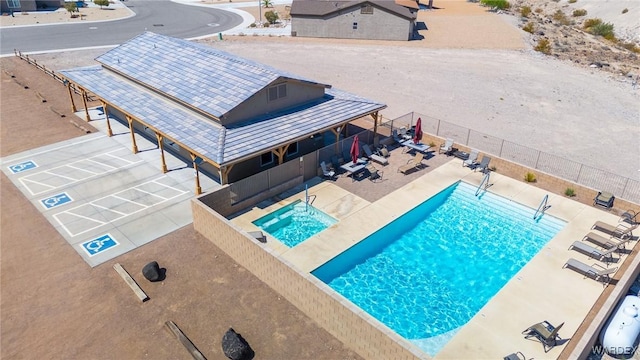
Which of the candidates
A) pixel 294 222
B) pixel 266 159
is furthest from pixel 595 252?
pixel 266 159

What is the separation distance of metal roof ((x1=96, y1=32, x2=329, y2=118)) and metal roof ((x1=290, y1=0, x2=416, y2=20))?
101 ft

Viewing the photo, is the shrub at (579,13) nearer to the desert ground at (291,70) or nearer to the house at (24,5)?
the desert ground at (291,70)

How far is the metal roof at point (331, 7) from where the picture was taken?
55.3 m

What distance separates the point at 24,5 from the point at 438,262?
7683 cm

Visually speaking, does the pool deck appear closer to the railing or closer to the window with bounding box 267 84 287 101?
the railing

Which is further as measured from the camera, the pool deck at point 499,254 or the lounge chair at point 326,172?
the lounge chair at point 326,172

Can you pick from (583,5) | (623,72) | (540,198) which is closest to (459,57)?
(623,72)

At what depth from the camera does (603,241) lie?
62.0 ft

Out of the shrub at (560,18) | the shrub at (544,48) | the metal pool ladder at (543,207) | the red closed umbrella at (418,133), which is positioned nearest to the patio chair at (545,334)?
the metal pool ladder at (543,207)

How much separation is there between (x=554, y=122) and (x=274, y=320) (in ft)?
90.4

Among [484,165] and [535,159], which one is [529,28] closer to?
[535,159]

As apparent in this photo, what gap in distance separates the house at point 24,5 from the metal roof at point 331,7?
139 ft

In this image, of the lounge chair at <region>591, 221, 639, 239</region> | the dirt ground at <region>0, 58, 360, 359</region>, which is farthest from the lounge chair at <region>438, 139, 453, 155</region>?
the dirt ground at <region>0, 58, 360, 359</region>

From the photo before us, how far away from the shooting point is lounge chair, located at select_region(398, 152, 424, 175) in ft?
81.7
